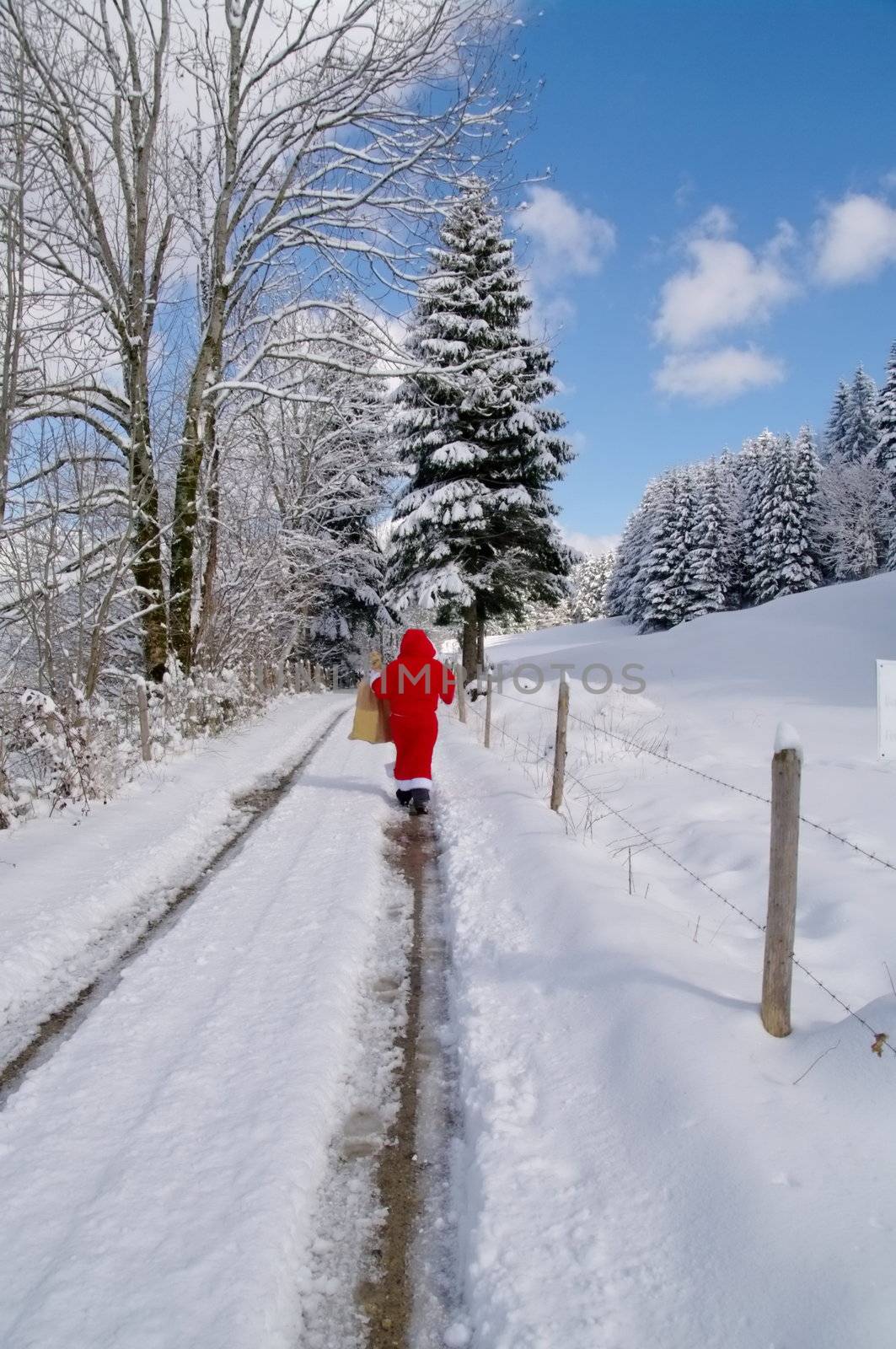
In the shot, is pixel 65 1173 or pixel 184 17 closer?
pixel 65 1173

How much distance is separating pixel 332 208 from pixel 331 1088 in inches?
394

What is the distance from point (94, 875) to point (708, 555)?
4920 cm

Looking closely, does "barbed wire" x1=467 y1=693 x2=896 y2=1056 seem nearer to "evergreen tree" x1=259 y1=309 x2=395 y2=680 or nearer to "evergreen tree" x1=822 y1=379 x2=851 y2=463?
"evergreen tree" x1=259 y1=309 x2=395 y2=680

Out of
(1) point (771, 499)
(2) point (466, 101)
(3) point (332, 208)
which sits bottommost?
(3) point (332, 208)

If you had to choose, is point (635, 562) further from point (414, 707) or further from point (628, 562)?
point (414, 707)

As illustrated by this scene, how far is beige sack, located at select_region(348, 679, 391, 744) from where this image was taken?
29.1ft

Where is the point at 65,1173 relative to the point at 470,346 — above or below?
below

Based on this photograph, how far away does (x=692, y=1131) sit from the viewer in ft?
7.68

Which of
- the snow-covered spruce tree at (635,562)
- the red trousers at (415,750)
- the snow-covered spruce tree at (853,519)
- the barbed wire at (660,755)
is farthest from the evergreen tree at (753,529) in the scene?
the red trousers at (415,750)

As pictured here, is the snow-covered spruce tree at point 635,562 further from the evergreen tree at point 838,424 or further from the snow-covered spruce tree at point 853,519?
the evergreen tree at point 838,424

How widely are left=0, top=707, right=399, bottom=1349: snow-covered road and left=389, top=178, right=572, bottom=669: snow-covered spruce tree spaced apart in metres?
14.8

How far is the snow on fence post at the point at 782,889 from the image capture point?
2.90 meters

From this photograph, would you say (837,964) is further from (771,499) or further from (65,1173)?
(771,499)

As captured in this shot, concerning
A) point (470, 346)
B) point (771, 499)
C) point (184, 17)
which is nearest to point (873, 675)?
point (470, 346)
